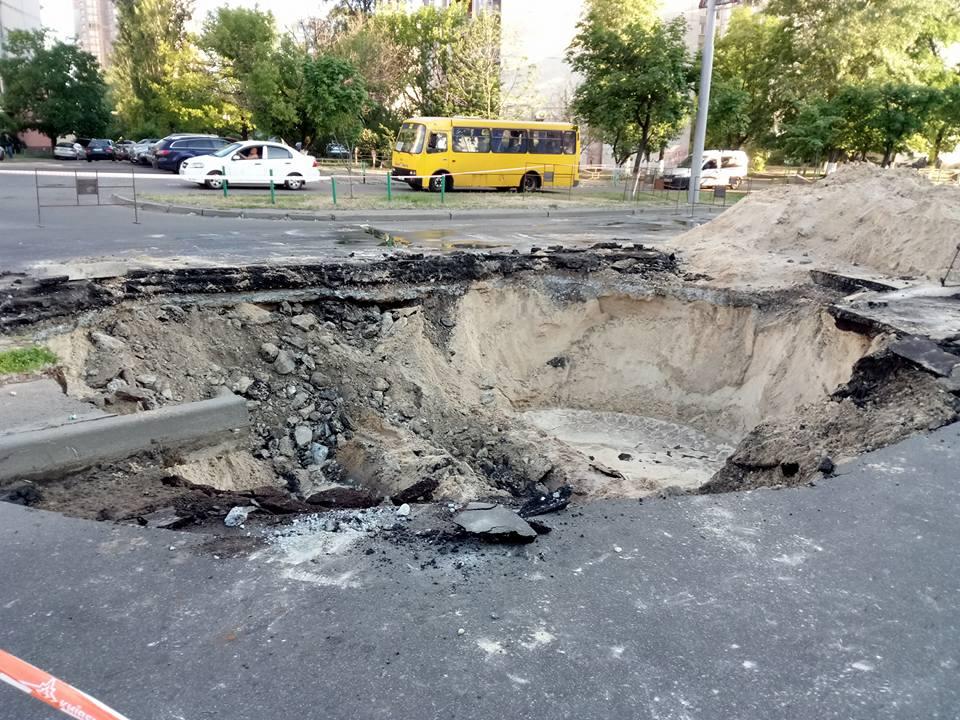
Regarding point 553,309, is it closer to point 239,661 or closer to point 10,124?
point 239,661

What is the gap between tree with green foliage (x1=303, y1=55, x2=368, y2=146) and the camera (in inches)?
1282

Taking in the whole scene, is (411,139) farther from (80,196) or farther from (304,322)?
(304,322)

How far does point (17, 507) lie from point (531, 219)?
56.1ft

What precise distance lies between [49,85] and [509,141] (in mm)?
36946

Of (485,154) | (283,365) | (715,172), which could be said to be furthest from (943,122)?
(283,365)

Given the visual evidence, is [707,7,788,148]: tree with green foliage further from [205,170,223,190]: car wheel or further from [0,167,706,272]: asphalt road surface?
[205,170,223,190]: car wheel

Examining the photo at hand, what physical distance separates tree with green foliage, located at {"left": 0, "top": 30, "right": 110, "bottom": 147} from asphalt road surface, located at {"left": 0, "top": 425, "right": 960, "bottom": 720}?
5315 cm

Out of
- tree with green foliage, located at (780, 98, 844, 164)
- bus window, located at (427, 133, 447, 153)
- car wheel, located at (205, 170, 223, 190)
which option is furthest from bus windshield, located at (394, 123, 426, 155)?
tree with green foliage, located at (780, 98, 844, 164)

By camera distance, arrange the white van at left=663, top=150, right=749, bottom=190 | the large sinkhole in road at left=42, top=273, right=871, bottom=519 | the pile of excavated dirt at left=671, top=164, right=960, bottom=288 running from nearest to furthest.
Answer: the large sinkhole in road at left=42, top=273, right=871, bottom=519, the pile of excavated dirt at left=671, top=164, right=960, bottom=288, the white van at left=663, top=150, right=749, bottom=190

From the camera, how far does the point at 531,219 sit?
20.2 metres

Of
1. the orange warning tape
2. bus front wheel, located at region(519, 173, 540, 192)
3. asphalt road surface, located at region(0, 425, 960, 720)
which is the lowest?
asphalt road surface, located at region(0, 425, 960, 720)

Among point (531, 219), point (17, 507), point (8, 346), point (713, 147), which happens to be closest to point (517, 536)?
point (17, 507)

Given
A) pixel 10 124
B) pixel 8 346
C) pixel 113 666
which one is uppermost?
pixel 10 124

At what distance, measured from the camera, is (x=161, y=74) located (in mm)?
43688
